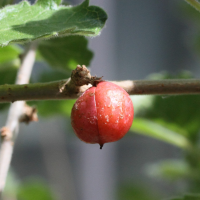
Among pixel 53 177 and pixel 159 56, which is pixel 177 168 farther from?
pixel 159 56

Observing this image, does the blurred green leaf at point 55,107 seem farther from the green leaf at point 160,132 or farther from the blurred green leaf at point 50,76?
the green leaf at point 160,132

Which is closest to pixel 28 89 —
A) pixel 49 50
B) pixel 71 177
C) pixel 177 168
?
pixel 49 50

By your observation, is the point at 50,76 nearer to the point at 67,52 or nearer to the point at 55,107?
the point at 55,107

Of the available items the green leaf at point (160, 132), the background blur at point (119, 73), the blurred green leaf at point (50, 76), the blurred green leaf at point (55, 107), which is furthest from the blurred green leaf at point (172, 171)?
the background blur at point (119, 73)

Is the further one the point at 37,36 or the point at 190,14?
the point at 190,14

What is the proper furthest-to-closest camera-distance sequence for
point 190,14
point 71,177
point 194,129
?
1. point 71,177
2. point 190,14
3. point 194,129

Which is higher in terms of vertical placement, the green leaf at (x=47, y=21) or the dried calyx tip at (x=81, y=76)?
the green leaf at (x=47, y=21)

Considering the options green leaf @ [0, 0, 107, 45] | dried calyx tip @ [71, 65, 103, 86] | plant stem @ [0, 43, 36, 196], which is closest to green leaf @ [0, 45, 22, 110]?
plant stem @ [0, 43, 36, 196]
